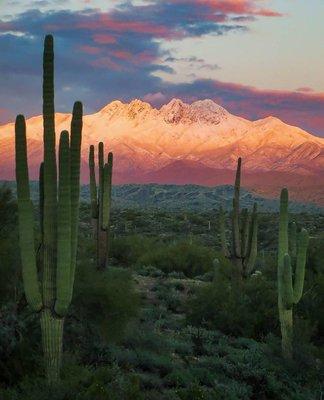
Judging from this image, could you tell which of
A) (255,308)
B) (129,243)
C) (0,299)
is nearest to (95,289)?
(0,299)

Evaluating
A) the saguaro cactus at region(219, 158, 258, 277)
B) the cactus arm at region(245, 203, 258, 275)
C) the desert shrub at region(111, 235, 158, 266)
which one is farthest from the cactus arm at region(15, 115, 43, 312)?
the desert shrub at region(111, 235, 158, 266)

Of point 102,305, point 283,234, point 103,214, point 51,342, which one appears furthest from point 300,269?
point 103,214

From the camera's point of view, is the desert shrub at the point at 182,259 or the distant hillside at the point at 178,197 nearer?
the desert shrub at the point at 182,259

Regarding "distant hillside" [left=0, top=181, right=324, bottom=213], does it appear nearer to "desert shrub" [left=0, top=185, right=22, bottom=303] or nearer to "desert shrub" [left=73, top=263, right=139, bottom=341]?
"desert shrub" [left=0, top=185, right=22, bottom=303]

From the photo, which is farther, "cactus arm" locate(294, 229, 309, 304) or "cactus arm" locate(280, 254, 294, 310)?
"cactus arm" locate(294, 229, 309, 304)

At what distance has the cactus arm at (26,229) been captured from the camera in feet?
33.0

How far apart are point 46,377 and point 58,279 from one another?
1514mm

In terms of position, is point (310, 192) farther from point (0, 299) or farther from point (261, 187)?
point (0, 299)

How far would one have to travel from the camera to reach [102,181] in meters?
19.6

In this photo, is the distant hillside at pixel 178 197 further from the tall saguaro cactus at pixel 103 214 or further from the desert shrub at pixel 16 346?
the desert shrub at pixel 16 346

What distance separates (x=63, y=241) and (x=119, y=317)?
4.13 m

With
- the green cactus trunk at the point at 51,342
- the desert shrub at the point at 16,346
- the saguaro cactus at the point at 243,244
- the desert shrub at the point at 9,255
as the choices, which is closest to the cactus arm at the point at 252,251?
the saguaro cactus at the point at 243,244

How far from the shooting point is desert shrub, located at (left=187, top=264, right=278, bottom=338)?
16.6 meters

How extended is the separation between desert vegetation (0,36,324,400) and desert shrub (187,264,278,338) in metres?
0.03
